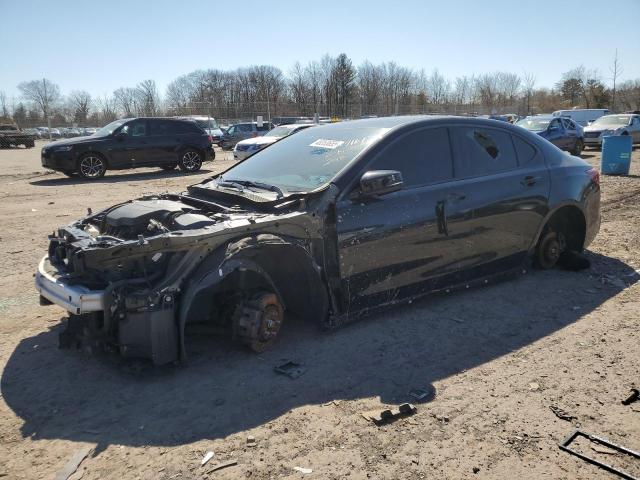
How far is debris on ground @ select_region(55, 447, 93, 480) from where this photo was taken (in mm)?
2553

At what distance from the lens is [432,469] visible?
2.60m

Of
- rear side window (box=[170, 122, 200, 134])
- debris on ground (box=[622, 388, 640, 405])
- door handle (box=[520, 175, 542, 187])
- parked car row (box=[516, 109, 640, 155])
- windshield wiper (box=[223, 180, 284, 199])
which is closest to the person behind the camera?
debris on ground (box=[622, 388, 640, 405])

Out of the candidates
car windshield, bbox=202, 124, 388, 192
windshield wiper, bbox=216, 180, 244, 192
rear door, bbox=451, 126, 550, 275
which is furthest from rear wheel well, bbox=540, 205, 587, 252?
windshield wiper, bbox=216, 180, 244, 192

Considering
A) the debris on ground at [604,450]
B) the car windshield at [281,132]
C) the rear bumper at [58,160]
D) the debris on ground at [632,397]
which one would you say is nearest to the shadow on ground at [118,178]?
the rear bumper at [58,160]

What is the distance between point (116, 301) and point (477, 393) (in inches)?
90.2

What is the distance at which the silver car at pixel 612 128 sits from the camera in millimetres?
22728

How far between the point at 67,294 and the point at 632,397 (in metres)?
3.51

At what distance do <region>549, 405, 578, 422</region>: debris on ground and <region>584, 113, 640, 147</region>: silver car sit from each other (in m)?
22.6

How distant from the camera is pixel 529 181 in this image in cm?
512

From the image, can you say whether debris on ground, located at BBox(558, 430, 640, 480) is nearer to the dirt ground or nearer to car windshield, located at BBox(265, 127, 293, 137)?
the dirt ground

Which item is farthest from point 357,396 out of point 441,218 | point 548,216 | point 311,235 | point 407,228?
point 548,216

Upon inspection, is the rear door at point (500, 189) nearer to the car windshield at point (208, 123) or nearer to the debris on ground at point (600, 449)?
the debris on ground at point (600, 449)

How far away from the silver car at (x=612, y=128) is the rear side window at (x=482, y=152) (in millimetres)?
20347

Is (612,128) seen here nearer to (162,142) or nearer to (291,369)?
(162,142)
